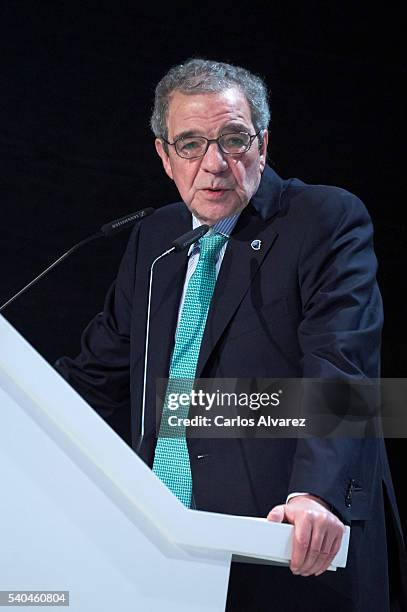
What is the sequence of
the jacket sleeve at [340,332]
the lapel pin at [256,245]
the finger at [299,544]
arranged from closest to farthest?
the finger at [299,544]
the jacket sleeve at [340,332]
the lapel pin at [256,245]

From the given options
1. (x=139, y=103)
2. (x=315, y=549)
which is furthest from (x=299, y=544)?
(x=139, y=103)

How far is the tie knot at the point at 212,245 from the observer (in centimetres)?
201

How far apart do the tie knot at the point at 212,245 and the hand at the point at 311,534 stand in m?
0.64

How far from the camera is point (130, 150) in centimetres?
278

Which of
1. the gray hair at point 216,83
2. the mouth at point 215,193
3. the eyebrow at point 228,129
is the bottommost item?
the mouth at point 215,193

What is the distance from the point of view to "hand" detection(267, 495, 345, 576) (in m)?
1.29

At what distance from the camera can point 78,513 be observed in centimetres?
117

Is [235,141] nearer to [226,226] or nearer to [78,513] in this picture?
[226,226]

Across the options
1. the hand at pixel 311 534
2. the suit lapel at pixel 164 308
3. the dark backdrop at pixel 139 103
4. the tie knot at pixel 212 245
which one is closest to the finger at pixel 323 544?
the hand at pixel 311 534

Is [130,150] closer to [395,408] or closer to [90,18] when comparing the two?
[90,18]

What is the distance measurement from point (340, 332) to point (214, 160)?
0.46 meters

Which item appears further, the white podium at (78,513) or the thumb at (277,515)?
the thumb at (277,515)

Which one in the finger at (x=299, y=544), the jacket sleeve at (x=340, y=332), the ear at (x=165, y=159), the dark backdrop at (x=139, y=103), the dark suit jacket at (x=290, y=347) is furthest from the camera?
the dark backdrop at (x=139, y=103)

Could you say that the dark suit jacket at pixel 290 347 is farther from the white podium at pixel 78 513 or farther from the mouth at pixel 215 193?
the white podium at pixel 78 513
